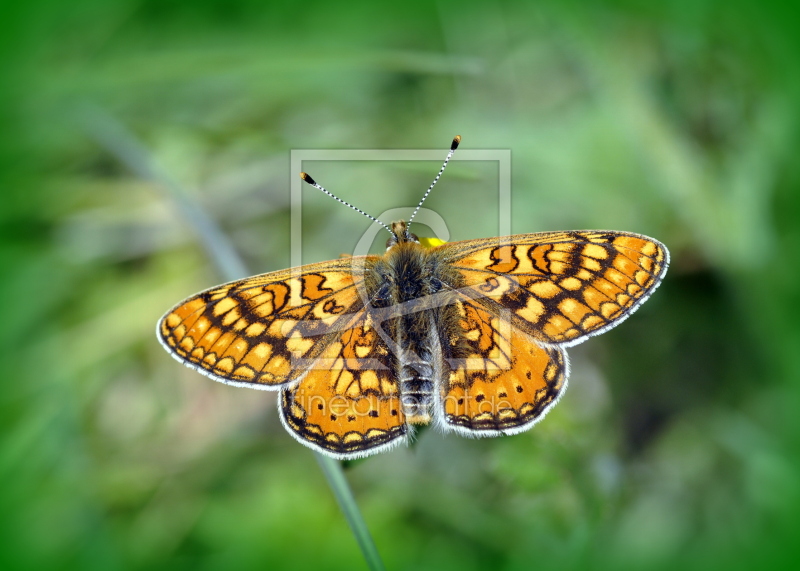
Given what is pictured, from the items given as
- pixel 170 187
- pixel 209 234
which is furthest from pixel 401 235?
pixel 170 187

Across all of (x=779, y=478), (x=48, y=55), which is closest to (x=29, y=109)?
(x=48, y=55)

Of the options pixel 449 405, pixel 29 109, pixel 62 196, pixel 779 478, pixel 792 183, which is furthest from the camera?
pixel 62 196

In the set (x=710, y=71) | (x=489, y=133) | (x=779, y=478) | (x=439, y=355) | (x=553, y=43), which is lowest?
(x=779, y=478)

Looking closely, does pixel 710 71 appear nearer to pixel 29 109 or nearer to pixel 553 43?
pixel 553 43

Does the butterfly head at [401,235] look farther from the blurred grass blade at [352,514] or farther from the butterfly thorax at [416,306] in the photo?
the blurred grass blade at [352,514]

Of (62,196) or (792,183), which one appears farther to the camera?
(62,196)
